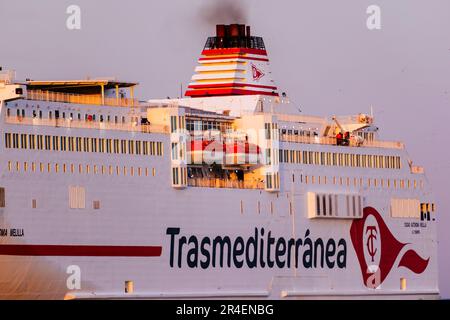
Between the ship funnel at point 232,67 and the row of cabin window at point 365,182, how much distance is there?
20.3ft

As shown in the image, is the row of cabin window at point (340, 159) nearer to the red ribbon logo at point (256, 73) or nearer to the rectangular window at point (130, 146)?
the red ribbon logo at point (256, 73)

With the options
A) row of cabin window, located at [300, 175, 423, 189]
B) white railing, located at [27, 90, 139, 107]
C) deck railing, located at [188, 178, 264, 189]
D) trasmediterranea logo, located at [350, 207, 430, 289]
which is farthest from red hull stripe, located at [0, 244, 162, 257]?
trasmediterranea logo, located at [350, 207, 430, 289]

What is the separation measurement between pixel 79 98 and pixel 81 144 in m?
2.79

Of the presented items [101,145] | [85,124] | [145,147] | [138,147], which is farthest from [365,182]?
[85,124]

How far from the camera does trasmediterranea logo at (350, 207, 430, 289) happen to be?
111625mm

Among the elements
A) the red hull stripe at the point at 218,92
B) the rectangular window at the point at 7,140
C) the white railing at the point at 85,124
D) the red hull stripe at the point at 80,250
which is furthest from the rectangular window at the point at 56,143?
the red hull stripe at the point at 218,92

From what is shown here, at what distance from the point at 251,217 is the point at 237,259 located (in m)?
2.15

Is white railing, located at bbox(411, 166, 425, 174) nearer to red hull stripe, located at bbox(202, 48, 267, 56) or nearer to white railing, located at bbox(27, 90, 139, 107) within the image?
red hull stripe, located at bbox(202, 48, 267, 56)

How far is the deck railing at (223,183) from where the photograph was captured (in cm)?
10275

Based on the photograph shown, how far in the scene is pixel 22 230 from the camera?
9406 cm

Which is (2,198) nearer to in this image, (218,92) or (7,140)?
(7,140)

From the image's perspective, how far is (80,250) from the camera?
316 ft
